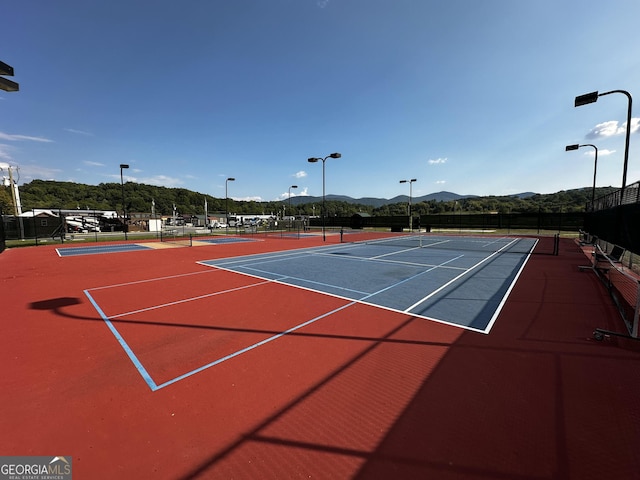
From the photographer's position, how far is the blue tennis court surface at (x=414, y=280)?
26.5 feet

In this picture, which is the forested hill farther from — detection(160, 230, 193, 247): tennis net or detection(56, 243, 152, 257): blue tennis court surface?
detection(56, 243, 152, 257): blue tennis court surface

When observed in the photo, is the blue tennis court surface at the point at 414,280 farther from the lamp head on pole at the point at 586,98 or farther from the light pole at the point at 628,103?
the lamp head on pole at the point at 586,98

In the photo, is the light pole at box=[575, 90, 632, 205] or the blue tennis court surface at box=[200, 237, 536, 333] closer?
the blue tennis court surface at box=[200, 237, 536, 333]

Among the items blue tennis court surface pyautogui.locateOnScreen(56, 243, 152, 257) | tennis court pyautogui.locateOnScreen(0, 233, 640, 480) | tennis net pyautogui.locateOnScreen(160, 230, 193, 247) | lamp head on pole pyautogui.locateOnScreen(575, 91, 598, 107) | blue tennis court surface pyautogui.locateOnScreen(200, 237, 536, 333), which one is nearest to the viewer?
tennis court pyautogui.locateOnScreen(0, 233, 640, 480)

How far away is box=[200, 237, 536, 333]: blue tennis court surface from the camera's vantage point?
8092 millimetres

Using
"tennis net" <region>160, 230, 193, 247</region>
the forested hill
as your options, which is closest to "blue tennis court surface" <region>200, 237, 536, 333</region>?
"tennis net" <region>160, 230, 193, 247</region>

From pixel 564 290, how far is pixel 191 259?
19.6 m

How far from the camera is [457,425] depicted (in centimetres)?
359

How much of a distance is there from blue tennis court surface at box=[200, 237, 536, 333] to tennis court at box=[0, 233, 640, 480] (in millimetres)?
150

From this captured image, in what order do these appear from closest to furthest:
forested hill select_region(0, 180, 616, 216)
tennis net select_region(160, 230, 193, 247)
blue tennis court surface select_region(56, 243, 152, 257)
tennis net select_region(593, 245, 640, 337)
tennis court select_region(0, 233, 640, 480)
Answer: tennis court select_region(0, 233, 640, 480) → tennis net select_region(593, 245, 640, 337) → blue tennis court surface select_region(56, 243, 152, 257) → tennis net select_region(160, 230, 193, 247) → forested hill select_region(0, 180, 616, 216)

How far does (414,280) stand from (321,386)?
835 cm

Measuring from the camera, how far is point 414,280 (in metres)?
11.7

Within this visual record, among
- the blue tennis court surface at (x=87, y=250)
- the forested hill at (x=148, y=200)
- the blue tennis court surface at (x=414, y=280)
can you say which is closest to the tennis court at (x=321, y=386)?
the blue tennis court surface at (x=414, y=280)

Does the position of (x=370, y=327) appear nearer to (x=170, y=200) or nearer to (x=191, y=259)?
(x=191, y=259)
